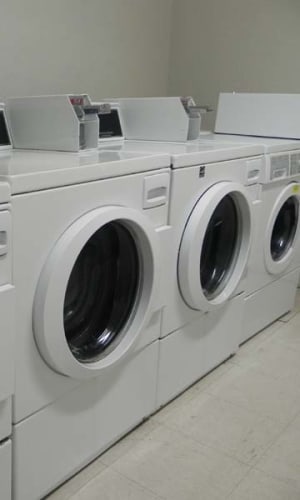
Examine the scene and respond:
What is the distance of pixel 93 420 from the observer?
1469 millimetres

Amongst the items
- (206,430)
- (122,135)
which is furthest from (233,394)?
(122,135)

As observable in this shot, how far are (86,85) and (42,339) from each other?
1.61 m

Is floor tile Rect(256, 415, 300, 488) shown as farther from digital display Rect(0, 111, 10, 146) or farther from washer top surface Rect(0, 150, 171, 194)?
digital display Rect(0, 111, 10, 146)

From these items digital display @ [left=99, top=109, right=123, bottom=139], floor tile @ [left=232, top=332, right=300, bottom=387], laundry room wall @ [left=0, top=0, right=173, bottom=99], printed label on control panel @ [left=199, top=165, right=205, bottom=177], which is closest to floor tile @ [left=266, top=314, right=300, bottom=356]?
floor tile @ [left=232, top=332, right=300, bottom=387]

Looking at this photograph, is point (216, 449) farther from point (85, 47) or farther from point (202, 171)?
point (85, 47)

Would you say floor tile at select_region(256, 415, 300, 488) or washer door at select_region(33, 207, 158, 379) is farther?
floor tile at select_region(256, 415, 300, 488)

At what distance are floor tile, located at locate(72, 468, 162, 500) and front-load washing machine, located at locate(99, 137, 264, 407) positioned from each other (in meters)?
0.35

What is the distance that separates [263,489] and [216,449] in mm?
199

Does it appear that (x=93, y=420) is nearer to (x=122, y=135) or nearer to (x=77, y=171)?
(x=77, y=171)

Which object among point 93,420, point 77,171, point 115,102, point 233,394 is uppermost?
point 115,102

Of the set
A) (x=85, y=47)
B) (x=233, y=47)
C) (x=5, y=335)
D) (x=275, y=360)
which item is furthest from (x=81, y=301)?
(x=233, y=47)

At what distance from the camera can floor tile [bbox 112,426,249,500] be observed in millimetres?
1450

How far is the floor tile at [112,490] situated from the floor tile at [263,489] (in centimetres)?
24

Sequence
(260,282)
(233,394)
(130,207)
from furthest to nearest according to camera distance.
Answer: (260,282) < (233,394) < (130,207)
